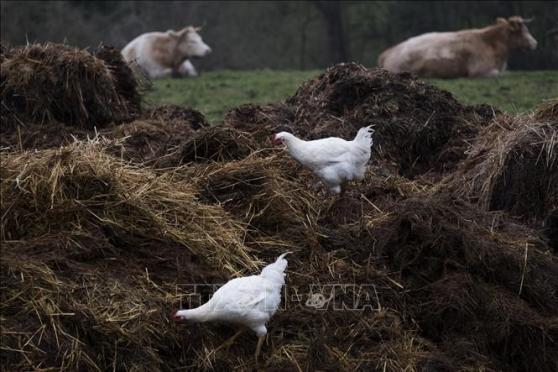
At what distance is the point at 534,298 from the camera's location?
6.64 metres

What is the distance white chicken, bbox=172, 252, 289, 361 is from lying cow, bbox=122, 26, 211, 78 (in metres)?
16.7

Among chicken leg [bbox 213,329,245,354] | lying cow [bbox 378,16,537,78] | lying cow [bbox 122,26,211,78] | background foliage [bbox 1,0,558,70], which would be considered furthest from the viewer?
background foliage [bbox 1,0,558,70]

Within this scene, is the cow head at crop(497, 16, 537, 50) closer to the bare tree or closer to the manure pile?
the bare tree

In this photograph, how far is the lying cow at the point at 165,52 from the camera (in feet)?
73.5

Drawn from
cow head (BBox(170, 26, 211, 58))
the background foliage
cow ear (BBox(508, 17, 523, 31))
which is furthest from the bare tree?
cow ear (BBox(508, 17, 523, 31))

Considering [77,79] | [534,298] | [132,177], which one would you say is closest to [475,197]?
[534,298]

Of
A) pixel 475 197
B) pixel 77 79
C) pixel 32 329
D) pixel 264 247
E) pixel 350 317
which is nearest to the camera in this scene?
pixel 32 329

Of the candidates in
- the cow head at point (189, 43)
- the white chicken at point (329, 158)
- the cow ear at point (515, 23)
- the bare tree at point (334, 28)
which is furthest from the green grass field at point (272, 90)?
the bare tree at point (334, 28)

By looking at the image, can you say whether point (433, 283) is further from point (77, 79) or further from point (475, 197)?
point (77, 79)

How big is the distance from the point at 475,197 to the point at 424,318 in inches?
69.8

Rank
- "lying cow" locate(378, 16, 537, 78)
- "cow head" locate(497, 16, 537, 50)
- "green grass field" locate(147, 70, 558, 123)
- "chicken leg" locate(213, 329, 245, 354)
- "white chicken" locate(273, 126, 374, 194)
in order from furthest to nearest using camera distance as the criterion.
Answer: "cow head" locate(497, 16, 537, 50) < "lying cow" locate(378, 16, 537, 78) < "green grass field" locate(147, 70, 558, 123) < "white chicken" locate(273, 126, 374, 194) < "chicken leg" locate(213, 329, 245, 354)

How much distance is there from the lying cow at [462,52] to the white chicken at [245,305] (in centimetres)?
1400

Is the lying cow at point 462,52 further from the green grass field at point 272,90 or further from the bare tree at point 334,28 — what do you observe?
the bare tree at point 334,28

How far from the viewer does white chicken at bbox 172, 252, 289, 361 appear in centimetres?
576
